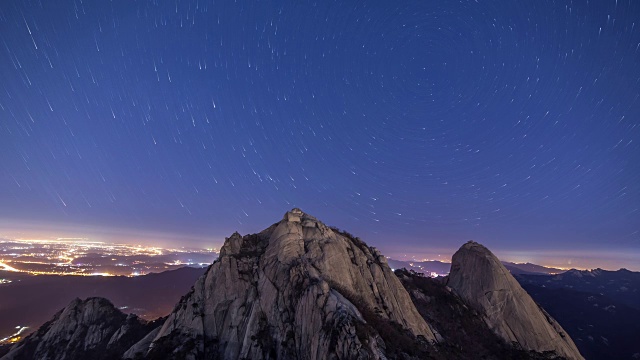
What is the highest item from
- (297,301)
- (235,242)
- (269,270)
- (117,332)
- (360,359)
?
(235,242)

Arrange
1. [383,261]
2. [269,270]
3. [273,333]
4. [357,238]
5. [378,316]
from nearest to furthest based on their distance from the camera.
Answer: [273,333] < [378,316] < [269,270] < [383,261] < [357,238]

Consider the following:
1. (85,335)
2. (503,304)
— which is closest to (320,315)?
(503,304)

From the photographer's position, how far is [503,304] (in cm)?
7006

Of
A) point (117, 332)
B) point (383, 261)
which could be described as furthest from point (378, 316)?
point (117, 332)

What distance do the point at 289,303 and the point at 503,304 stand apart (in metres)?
49.0

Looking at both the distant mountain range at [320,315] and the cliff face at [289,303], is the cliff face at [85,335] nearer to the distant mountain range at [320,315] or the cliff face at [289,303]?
the distant mountain range at [320,315]

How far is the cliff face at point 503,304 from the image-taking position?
212 ft

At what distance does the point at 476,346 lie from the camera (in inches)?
2381

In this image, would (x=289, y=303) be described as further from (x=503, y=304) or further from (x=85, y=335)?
(x=85, y=335)

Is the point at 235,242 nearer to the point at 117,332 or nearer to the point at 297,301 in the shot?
the point at 297,301

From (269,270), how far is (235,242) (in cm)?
1291

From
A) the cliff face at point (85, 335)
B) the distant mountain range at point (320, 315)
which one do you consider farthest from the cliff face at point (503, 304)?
→ the cliff face at point (85, 335)

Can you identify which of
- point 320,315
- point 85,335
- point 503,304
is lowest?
point 85,335

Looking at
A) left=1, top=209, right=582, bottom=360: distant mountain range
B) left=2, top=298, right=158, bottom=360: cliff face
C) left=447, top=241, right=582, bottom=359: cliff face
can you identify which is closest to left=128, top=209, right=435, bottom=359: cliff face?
left=1, top=209, right=582, bottom=360: distant mountain range
